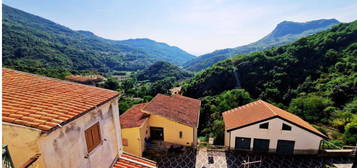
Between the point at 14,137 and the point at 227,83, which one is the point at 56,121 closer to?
the point at 14,137

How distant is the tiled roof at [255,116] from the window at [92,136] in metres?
13.4

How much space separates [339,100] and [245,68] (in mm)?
28267

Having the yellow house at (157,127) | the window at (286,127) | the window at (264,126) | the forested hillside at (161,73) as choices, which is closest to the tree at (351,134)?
the window at (286,127)

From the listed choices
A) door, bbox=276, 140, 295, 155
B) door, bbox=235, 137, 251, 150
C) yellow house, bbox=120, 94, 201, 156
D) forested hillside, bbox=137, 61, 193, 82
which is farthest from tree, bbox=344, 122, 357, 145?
forested hillside, bbox=137, 61, 193, 82

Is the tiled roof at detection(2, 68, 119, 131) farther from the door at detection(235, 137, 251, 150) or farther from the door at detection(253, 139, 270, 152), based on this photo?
the door at detection(253, 139, 270, 152)

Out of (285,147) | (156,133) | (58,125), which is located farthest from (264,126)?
(58,125)

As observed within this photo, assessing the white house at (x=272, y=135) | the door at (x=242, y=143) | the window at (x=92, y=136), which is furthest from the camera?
the door at (x=242, y=143)

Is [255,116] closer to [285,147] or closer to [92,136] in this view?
[285,147]

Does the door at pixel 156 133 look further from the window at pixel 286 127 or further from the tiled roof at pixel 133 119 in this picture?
the window at pixel 286 127

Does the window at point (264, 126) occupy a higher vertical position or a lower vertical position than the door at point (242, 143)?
higher

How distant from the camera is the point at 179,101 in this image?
21672mm

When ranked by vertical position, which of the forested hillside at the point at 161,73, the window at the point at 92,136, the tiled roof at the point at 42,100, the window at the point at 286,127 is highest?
the tiled roof at the point at 42,100

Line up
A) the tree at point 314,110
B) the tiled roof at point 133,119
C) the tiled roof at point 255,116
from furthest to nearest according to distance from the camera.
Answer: the tree at point 314,110
the tiled roof at point 133,119
the tiled roof at point 255,116

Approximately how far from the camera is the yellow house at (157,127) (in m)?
15.2
